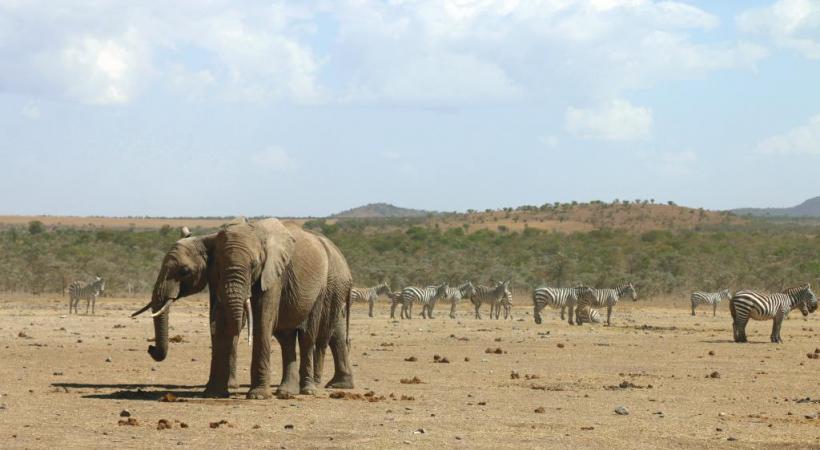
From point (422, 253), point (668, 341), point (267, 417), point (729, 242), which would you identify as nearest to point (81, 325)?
point (668, 341)

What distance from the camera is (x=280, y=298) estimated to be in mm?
16062

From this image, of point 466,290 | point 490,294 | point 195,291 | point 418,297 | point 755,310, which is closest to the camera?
point 195,291

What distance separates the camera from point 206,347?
25312 millimetres

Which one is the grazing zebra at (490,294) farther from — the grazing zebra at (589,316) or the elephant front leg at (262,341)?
the elephant front leg at (262,341)

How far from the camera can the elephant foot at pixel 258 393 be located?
611 inches

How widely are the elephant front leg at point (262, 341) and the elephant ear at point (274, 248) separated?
14cm

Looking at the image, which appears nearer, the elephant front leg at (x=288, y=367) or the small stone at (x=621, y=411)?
the small stone at (x=621, y=411)

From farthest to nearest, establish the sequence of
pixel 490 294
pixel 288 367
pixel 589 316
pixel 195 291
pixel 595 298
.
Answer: pixel 490 294
pixel 595 298
pixel 589 316
pixel 288 367
pixel 195 291

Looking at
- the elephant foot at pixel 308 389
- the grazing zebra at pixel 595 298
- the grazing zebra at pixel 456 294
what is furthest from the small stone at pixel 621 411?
the grazing zebra at pixel 456 294

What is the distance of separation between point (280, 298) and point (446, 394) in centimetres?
266

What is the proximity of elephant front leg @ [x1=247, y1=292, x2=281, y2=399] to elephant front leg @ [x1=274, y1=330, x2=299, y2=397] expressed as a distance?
1.29 ft

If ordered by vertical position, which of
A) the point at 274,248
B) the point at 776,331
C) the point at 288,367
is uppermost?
the point at 274,248

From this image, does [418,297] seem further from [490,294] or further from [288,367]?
[288,367]

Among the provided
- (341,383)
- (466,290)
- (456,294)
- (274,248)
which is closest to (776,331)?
(456,294)
